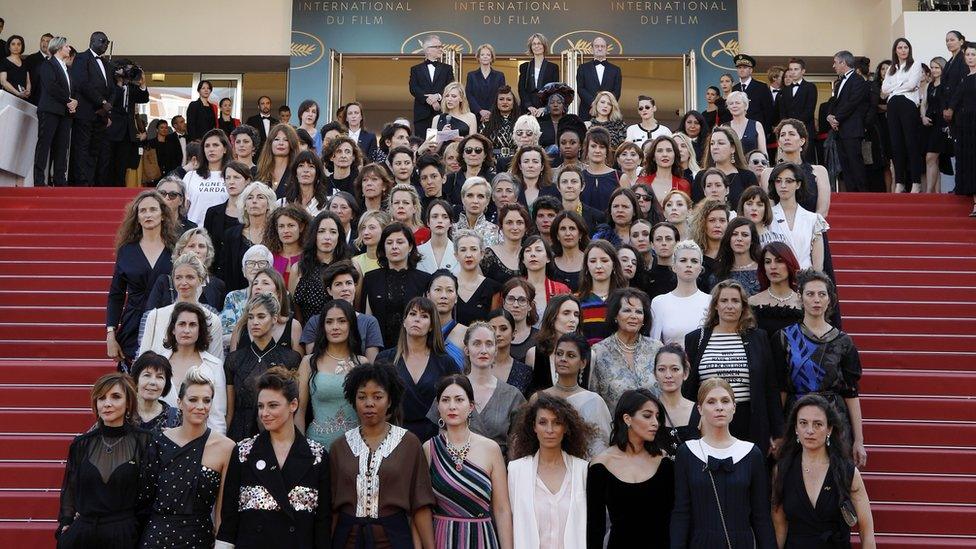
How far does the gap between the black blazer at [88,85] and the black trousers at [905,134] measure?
371 inches

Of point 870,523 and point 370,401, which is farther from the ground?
point 370,401

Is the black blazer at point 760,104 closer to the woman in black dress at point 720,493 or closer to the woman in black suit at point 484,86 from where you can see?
the woman in black suit at point 484,86

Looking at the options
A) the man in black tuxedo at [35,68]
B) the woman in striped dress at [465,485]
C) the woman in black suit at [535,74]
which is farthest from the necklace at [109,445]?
the man in black tuxedo at [35,68]

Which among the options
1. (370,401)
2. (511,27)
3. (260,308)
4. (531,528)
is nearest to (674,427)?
(531,528)

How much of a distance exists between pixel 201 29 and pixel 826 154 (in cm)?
1083

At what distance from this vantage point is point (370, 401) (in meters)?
6.16

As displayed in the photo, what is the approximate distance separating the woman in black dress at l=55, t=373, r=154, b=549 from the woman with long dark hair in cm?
94

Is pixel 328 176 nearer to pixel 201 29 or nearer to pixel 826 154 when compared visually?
pixel 826 154

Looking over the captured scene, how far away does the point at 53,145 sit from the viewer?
47.3 feet

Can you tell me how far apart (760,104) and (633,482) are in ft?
31.1

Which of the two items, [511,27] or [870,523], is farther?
[511,27]

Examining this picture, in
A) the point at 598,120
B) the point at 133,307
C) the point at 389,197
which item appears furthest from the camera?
the point at 598,120

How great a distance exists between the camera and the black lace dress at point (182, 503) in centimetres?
591

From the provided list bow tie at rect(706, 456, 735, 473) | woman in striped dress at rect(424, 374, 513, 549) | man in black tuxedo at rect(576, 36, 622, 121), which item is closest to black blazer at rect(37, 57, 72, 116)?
man in black tuxedo at rect(576, 36, 622, 121)
